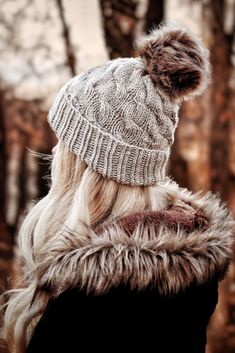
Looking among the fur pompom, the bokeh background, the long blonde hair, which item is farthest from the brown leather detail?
the bokeh background

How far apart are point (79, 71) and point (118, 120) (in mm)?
3124

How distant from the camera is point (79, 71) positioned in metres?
4.37

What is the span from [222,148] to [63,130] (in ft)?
Answer: 11.2

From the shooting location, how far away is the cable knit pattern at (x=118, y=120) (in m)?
1.36

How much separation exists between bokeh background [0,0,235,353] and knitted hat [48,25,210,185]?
2.97 m

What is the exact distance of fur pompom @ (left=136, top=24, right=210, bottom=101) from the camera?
1.38 m

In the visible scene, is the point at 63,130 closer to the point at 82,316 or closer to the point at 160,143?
the point at 160,143

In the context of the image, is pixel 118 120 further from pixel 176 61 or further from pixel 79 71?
pixel 79 71

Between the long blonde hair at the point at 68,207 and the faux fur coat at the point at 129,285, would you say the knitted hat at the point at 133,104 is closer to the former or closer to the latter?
the long blonde hair at the point at 68,207

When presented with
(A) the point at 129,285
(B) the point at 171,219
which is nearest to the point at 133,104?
(B) the point at 171,219

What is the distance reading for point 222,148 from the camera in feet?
15.3

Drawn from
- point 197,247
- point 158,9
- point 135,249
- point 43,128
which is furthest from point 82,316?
point 158,9

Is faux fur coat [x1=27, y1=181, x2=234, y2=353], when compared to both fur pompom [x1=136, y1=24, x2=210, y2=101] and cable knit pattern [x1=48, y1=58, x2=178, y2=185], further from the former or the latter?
fur pompom [x1=136, y1=24, x2=210, y2=101]

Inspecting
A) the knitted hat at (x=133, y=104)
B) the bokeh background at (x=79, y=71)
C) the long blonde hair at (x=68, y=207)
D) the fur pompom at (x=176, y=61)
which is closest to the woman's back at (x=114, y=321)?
the long blonde hair at (x=68, y=207)
